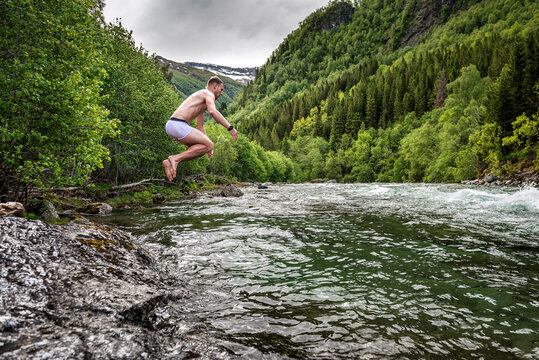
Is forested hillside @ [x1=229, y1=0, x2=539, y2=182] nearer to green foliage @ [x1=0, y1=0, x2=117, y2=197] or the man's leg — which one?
the man's leg

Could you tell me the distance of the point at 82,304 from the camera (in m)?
2.88

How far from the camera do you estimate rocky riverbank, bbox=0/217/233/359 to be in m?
2.21

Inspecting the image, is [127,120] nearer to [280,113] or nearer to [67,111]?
[67,111]

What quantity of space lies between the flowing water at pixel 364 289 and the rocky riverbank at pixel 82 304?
0.36 m

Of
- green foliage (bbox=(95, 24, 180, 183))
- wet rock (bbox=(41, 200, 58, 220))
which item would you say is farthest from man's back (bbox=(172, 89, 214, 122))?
green foliage (bbox=(95, 24, 180, 183))

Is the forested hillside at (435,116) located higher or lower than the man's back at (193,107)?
higher

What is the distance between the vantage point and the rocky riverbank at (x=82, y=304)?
7.23 feet

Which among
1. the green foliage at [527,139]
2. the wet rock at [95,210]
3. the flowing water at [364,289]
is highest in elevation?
the green foliage at [527,139]

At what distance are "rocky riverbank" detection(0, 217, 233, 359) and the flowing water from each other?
0.36 meters

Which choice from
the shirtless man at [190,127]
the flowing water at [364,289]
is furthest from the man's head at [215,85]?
the flowing water at [364,289]

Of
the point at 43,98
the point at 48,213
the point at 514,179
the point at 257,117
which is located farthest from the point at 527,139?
the point at 257,117

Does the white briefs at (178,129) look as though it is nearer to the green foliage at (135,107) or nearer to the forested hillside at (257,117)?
the forested hillside at (257,117)

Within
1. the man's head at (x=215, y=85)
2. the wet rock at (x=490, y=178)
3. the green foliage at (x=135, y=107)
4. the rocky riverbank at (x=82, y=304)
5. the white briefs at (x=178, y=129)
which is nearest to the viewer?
the rocky riverbank at (x=82, y=304)

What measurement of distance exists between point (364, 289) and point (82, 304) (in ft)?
12.4
